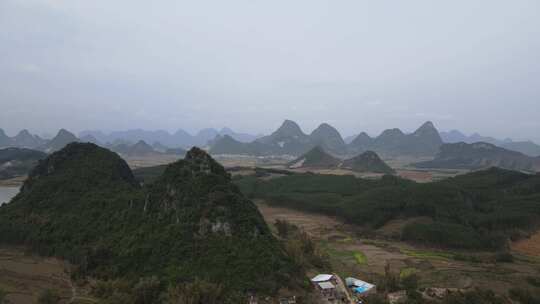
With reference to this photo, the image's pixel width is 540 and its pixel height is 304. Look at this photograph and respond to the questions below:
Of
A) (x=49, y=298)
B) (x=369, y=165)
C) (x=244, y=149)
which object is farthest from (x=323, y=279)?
(x=244, y=149)

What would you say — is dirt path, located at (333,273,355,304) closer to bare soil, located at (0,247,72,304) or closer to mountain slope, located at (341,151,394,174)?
bare soil, located at (0,247,72,304)

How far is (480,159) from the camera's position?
136 meters

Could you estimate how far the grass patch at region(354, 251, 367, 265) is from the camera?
3254 centimetres

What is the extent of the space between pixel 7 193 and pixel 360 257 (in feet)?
212

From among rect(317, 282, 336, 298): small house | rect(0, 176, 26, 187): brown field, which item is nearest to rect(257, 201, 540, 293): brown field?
rect(317, 282, 336, 298): small house

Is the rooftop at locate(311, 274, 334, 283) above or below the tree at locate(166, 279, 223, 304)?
below

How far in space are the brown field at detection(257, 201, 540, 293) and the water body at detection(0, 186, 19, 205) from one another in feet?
165

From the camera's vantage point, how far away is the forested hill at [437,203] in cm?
3922

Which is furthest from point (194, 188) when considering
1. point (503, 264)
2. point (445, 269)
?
point (503, 264)

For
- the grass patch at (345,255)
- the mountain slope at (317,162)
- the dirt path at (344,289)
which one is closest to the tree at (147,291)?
the dirt path at (344,289)

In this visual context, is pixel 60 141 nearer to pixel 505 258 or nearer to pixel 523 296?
pixel 505 258

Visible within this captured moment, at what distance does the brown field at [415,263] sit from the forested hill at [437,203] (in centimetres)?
211

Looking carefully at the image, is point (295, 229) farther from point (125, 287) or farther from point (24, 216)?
point (24, 216)

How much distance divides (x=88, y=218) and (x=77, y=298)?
11808 millimetres
